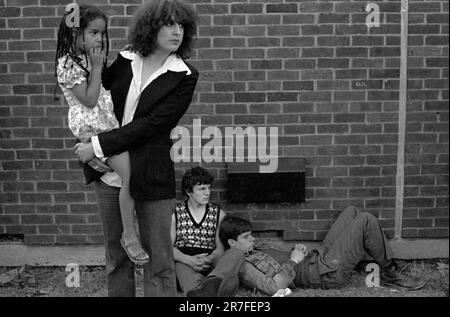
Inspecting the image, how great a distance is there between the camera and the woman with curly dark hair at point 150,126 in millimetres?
3236

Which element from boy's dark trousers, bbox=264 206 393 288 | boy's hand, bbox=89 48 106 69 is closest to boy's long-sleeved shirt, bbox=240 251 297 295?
boy's dark trousers, bbox=264 206 393 288

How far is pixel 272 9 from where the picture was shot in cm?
472

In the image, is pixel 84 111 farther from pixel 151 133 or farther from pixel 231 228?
pixel 231 228

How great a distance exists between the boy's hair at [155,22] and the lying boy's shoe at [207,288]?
1459 millimetres

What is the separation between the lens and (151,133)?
323cm

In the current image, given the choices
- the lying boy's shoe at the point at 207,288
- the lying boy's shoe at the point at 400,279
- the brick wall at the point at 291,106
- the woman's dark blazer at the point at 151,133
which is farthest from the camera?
the brick wall at the point at 291,106

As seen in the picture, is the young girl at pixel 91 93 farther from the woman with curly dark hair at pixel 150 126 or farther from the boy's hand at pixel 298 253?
the boy's hand at pixel 298 253

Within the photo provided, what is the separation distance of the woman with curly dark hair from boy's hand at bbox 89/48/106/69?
13 cm

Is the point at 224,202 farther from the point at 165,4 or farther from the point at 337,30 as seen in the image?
the point at 165,4

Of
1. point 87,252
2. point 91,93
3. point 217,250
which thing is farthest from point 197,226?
point 91,93

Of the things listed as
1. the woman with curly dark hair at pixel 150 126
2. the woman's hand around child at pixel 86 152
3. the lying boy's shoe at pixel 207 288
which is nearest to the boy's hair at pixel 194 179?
the lying boy's shoe at pixel 207 288
